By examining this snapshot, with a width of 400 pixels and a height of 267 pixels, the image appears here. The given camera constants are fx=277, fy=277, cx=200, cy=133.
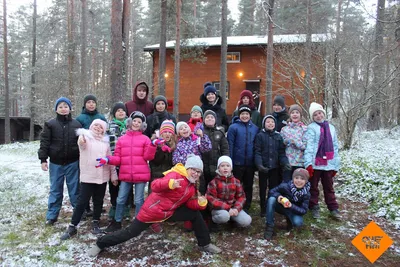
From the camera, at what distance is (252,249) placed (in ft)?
12.2

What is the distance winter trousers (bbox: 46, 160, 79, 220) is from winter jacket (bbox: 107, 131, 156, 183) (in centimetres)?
96

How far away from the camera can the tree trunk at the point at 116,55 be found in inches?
282

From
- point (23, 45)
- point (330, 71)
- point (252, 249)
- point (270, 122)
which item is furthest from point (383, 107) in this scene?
point (23, 45)

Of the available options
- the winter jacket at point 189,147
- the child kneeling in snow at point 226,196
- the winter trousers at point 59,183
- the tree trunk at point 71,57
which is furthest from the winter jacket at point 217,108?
the tree trunk at point 71,57

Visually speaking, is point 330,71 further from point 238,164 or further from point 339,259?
point 339,259

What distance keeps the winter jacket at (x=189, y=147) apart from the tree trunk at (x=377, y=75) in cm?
637

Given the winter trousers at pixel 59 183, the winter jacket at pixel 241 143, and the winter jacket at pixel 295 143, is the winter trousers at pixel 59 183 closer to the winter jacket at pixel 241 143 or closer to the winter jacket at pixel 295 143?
the winter jacket at pixel 241 143

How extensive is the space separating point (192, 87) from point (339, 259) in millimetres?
19748

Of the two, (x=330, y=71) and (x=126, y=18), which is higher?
(x=126, y=18)

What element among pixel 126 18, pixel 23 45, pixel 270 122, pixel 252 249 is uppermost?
pixel 23 45

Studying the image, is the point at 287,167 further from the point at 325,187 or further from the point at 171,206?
the point at 171,206

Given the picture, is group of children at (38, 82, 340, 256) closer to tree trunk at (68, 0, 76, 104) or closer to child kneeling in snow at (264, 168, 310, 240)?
child kneeling in snow at (264, 168, 310, 240)

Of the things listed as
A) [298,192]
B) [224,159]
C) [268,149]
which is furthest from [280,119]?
[224,159]

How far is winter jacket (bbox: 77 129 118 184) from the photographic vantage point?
13.1ft
